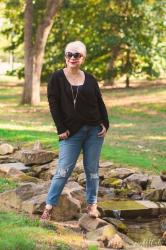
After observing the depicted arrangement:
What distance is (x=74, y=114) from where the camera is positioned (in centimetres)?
655

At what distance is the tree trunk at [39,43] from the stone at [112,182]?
15662mm

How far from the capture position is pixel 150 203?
8914 mm

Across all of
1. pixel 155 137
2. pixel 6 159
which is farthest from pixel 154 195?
pixel 155 137

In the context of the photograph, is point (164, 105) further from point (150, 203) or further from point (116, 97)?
point (150, 203)

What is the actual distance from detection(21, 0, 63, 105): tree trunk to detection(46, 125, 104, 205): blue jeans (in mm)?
19224

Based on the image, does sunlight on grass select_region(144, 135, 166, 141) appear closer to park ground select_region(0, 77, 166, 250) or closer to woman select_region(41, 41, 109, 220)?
park ground select_region(0, 77, 166, 250)

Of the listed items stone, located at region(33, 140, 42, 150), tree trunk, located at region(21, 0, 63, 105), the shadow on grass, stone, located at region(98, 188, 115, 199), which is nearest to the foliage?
tree trunk, located at region(21, 0, 63, 105)

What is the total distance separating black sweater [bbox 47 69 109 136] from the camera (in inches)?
256

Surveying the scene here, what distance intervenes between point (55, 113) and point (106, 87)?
94.2ft

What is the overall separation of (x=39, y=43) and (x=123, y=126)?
318 inches

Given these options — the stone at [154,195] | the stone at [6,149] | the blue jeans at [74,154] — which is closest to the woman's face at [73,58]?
the blue jeans at [74,154]

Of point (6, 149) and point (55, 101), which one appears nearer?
point (55, 101)

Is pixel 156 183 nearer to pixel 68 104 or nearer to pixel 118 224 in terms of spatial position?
pixel 118 224

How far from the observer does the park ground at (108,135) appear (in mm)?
5750
